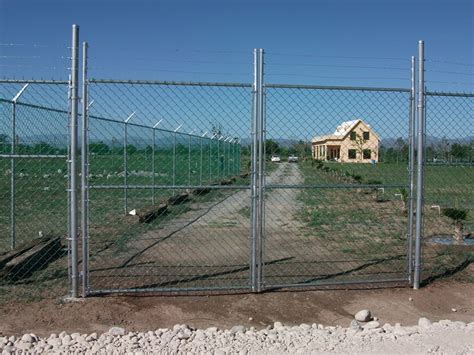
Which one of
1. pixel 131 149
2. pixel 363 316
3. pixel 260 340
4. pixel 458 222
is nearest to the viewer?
pixel 260 340

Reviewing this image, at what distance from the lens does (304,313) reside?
212 inches

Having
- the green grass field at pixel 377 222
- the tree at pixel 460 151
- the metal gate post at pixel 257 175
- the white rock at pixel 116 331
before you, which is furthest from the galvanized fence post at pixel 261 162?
the tree at pixel 460 151

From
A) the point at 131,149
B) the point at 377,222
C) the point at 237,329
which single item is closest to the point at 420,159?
the point at 237,329

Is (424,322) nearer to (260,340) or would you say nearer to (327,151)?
(260,340)

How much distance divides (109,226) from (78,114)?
5403 mm

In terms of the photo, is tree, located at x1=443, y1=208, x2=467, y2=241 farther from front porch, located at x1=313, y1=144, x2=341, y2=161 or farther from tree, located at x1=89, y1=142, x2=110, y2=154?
tree, located at x1=89, y1=142, x2=110, y2=154

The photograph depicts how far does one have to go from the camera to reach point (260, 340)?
4492 mm

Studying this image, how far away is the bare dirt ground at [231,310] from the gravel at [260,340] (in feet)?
0.89

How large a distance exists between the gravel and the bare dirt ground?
0.27 metres

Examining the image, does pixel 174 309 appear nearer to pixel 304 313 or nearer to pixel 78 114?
pixel 304 313

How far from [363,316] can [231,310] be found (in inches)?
51.1

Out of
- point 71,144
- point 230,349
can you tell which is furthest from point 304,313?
point 71,144

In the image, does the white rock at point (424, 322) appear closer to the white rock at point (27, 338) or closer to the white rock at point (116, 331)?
the white rock at point (116, 331)

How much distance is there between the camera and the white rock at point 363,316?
5148 mm
